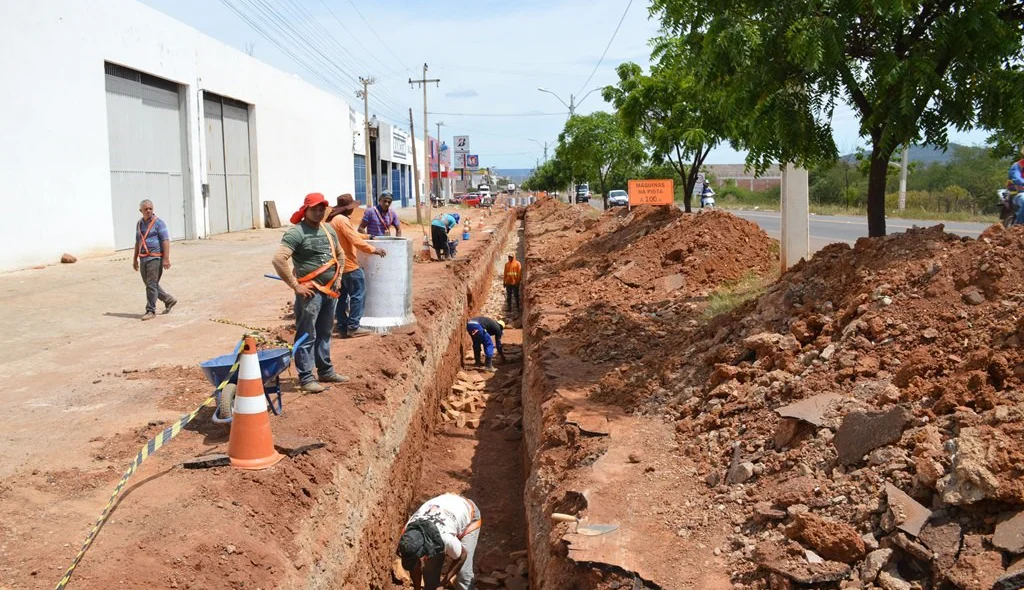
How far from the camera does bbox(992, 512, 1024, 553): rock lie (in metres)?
3.44

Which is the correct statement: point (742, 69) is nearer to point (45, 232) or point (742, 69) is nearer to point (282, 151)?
point (45, 232)

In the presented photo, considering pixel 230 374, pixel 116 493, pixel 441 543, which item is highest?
pixel 230 374

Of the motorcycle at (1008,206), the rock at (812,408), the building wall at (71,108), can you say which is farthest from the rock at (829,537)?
the building wall at (71,108)

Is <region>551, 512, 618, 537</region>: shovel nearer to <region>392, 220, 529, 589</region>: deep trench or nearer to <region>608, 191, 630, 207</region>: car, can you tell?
<region>392, 220, 529, 589</region>: deep trench

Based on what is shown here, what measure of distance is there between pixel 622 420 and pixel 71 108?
15221mm

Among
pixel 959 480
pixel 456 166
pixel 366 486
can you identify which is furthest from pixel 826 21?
pixel 456 166

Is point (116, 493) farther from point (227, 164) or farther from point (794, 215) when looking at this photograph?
point (227, 164)

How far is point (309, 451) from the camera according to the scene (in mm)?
5859

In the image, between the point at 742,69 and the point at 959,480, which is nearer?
the point at 959,480

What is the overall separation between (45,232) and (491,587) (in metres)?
13.6

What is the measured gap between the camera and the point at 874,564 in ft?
12.2

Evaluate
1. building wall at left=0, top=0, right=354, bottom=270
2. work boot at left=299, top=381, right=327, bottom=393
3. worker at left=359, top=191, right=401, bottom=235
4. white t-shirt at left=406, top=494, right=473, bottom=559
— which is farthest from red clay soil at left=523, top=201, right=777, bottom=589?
building wall at left=0, top=0, right=354, bottom=270

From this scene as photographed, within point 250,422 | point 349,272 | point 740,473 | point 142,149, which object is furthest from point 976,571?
point 142,149

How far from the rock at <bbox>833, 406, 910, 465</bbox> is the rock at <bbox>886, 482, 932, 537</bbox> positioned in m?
0.46
